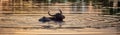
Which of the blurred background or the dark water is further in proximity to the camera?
the blurred background

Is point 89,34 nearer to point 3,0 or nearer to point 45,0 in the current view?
point 3,0

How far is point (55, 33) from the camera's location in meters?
9.75

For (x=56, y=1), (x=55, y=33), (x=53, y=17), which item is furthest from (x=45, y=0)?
(x=55, y=33)

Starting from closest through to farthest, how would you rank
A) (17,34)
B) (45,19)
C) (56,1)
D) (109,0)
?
1. (17,34)
2. (45,19)
3. (109,0)
4. (56,1)

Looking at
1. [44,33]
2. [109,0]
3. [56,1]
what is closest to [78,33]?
[44,33]

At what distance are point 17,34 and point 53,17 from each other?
406cm

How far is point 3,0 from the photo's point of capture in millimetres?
31734

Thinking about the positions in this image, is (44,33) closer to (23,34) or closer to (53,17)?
(23,34)

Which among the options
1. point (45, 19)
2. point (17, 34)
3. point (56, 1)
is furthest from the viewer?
point (56, 1)

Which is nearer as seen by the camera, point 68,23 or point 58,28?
point 58,28

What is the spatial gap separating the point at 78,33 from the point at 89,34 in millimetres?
325

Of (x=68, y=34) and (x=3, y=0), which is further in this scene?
(x=3, y=0)

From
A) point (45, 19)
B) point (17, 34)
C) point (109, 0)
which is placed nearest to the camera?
point (17, 34)

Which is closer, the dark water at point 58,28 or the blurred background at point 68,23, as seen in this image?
the dark water at point 58,28
